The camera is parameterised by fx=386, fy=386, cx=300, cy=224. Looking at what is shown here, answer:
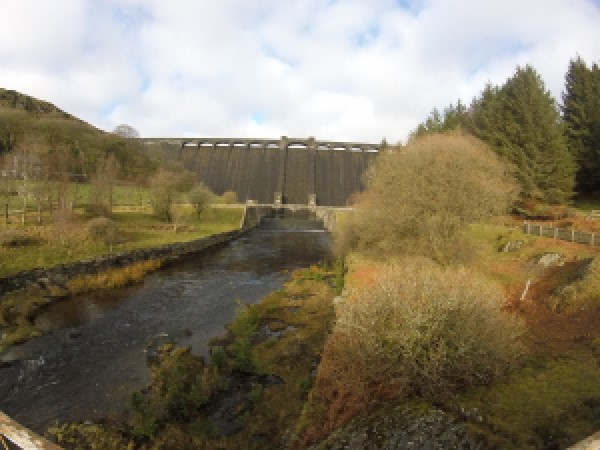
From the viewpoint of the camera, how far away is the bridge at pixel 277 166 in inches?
3211

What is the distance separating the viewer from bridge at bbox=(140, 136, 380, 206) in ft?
268

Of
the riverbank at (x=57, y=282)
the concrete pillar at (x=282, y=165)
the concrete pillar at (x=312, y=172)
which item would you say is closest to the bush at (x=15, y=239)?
the riverbank at (x=57, y=282)

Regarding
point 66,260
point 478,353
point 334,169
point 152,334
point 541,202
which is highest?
point 334,169

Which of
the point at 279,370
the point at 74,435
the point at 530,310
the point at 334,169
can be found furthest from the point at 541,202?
the point at 334,169

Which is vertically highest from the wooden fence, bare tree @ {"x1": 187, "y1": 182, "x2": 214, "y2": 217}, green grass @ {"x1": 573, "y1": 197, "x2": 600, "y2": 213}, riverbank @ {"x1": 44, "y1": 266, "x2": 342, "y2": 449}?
green grass @ {"x1": 573, "y1": 197, "x2": 600, "y2": 213}

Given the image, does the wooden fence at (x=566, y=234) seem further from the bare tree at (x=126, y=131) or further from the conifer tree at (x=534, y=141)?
the bare tree at (x=126, y=131)

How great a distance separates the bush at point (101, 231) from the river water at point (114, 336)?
5614 mm

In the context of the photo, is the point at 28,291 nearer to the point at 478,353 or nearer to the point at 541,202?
the point at 478,353

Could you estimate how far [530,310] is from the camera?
14977 mm

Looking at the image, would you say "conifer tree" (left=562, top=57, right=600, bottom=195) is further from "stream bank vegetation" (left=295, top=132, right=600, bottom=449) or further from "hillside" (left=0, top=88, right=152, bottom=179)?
"hillside" (left=0, top=88, right=152, bottom=179)

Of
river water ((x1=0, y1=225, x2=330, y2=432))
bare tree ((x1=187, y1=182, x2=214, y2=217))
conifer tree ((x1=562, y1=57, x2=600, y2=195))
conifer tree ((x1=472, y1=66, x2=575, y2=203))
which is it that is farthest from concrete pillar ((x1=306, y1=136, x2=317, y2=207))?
river water ((x1=0, y1=225, x2=330, y2=432))

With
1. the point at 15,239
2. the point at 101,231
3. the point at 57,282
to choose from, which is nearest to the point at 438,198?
the point at 57,282

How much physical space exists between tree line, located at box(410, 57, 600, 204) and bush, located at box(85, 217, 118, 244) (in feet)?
97.3

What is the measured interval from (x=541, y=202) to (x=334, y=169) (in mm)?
52149
